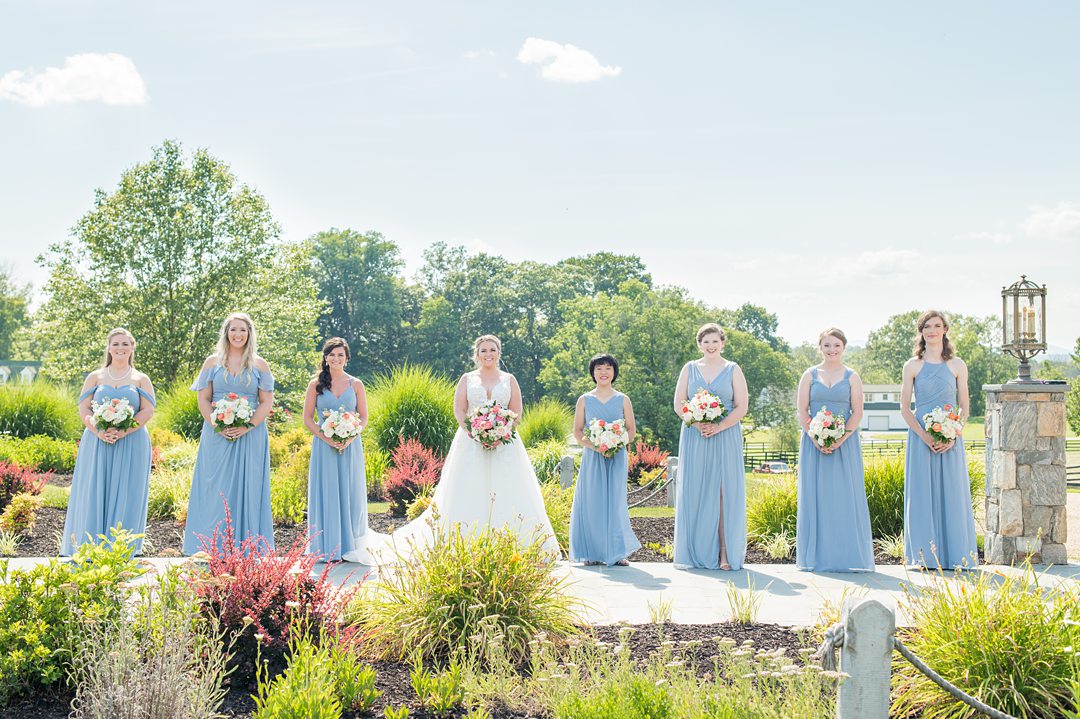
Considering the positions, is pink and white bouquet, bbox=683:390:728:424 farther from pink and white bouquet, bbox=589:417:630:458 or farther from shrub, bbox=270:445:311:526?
shrub, bbox=270:445:311:526

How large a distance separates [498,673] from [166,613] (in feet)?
5.47

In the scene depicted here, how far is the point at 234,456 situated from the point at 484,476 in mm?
2368

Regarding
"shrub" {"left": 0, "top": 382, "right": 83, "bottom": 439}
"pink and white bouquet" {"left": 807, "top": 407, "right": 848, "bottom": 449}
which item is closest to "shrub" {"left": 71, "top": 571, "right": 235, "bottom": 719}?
"pink and white bouquet" {"left": 807, "top": 407, "right": 848, "bottom": 449}

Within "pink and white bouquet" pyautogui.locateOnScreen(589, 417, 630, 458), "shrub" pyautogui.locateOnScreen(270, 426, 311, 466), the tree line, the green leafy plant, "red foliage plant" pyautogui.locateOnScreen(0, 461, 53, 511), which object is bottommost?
the green leafy plant

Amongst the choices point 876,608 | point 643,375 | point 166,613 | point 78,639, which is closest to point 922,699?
point 876,608

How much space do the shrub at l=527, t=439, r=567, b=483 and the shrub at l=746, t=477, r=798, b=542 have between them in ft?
16.5

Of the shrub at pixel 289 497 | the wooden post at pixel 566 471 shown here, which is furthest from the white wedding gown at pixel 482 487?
the wooden post at pixel 566 471

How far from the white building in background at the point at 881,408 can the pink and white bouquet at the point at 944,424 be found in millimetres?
69432

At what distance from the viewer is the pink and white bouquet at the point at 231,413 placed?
8.19 metres

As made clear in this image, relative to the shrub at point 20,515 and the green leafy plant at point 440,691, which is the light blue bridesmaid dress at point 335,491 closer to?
the shrub at point 20,515

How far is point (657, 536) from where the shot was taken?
11086mm

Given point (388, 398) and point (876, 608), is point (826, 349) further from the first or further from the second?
point (388, 398)

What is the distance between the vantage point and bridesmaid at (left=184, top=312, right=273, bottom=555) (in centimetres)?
833

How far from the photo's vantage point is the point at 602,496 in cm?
894
